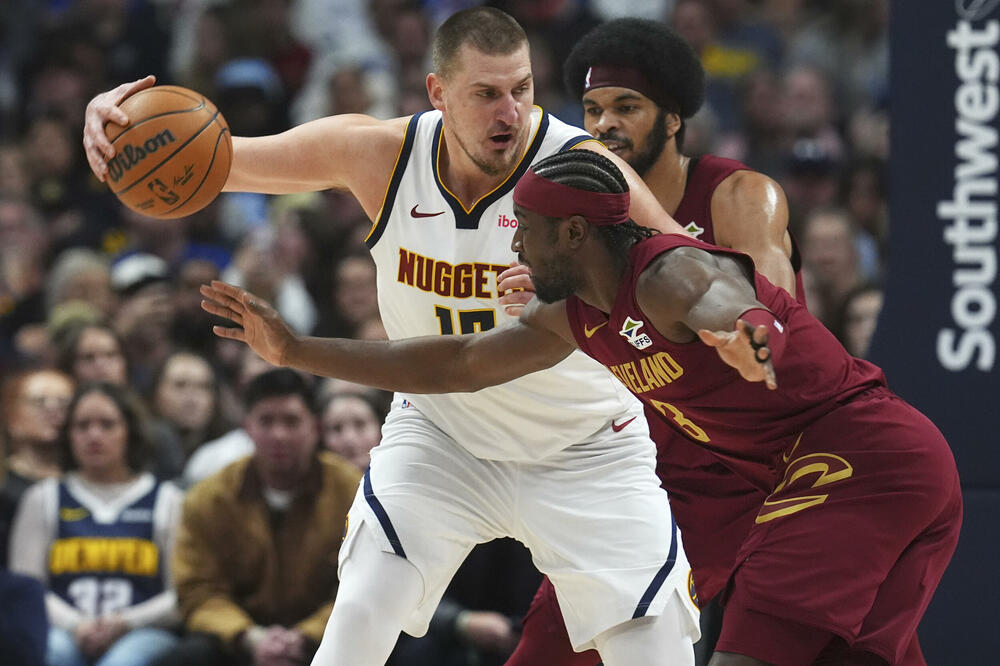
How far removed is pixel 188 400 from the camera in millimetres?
7996

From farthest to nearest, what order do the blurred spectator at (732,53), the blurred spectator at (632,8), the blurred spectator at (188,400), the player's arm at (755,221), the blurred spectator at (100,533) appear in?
the blurred spectator at (632,8) < the blurred spectator at (732,53) < the blurred spectator at (188,400) < the blurred spectator at (100,533) < the player's arm at (755,221)

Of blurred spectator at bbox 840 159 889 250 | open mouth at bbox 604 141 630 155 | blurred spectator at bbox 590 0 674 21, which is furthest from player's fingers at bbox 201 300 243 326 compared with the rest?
blurred spectator at bbox 590 0 674 21

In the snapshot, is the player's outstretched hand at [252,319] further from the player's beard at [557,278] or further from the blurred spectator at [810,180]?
the blurred spectator at [810,180]

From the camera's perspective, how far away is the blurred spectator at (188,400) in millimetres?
7895

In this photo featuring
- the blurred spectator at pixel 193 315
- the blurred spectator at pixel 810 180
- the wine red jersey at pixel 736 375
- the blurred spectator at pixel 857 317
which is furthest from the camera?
the blurred spectator at pixel 810 180

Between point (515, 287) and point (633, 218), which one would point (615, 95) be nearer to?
point (633, 218)

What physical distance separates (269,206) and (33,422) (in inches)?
151

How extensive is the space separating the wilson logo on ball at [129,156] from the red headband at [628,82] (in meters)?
1.68

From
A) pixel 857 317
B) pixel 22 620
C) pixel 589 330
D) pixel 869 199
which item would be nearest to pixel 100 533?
pixel 22 620

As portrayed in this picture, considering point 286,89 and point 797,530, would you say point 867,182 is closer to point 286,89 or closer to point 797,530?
point 286,89

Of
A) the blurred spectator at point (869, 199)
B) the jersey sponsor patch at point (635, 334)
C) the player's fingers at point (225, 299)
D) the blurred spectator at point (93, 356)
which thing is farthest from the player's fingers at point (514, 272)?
the blurred spectator at point (869, 199)

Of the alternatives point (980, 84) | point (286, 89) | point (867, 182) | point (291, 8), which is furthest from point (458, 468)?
point (291, 8)

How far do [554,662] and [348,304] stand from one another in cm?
445

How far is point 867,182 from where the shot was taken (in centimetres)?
978
